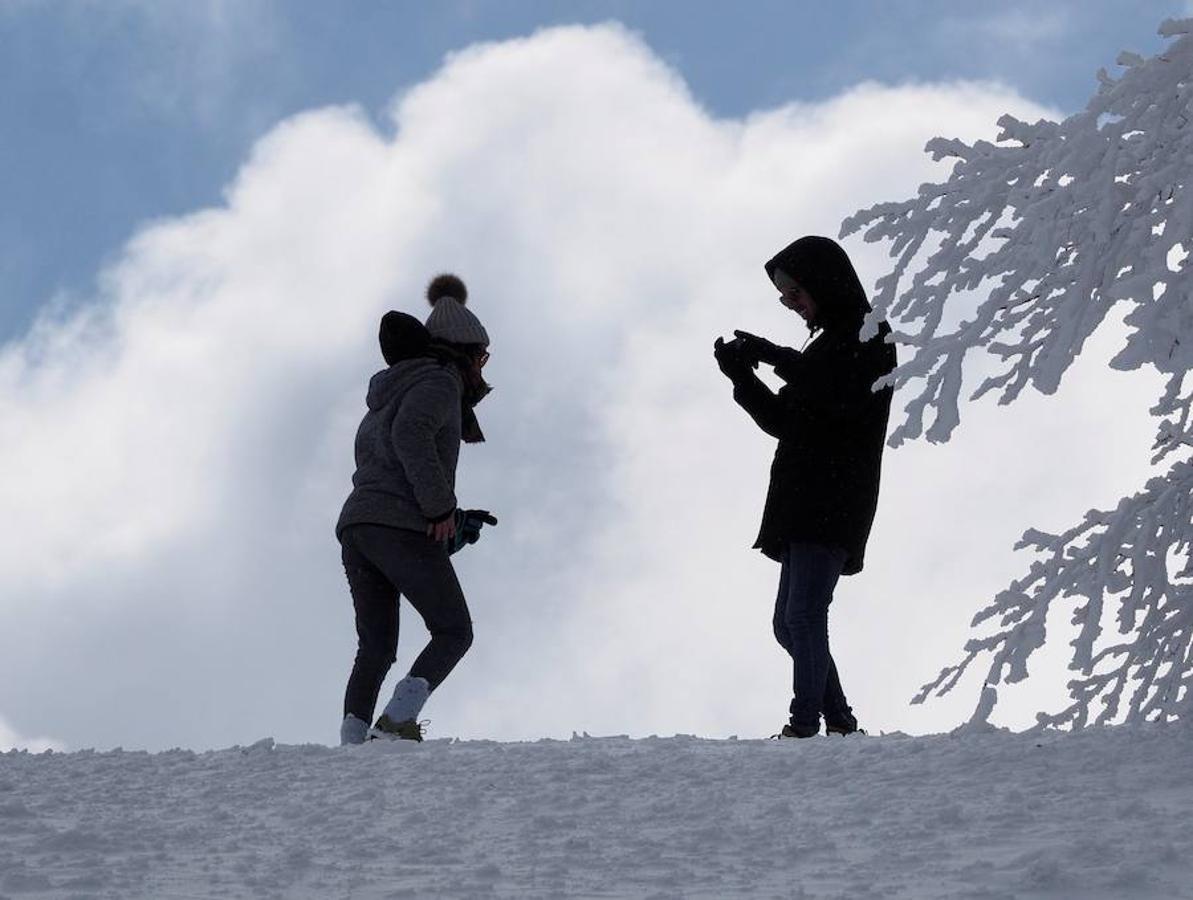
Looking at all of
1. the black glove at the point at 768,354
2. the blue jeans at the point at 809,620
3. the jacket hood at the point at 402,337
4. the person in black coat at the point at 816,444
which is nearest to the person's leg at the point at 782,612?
the person in black coat at the point at 816,444

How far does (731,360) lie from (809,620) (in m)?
1.24

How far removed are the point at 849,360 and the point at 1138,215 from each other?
79.3 inches

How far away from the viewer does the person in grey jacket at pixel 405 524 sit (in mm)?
6164

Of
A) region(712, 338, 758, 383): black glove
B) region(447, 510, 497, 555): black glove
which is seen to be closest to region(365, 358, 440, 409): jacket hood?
region(447, 510, 497, 555): black glove

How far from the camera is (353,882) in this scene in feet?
11.8

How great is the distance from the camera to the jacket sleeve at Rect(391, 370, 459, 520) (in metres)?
6.20

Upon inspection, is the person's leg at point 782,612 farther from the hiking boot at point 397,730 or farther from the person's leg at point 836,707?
the hiking boot at point 397,730

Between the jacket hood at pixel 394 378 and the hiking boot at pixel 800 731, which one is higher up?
the jacket hood at pixel 394 378

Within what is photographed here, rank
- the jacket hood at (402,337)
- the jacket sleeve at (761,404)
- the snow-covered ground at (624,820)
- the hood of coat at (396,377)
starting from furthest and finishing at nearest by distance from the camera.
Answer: the jacket hood at (402,337) < the hood of coat at (396,377) < the jacket sleeve at (761,404) < the snow-covered ground at (624,820)

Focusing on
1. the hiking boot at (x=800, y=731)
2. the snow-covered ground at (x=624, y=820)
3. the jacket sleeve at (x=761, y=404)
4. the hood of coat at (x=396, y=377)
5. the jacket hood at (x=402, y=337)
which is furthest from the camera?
the jacket hood at (x=402, y=337)

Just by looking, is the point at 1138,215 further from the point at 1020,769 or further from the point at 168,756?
the point at 168,756

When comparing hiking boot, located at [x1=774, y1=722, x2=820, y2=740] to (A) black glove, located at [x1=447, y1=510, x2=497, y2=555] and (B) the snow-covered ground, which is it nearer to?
(B) the snow-covered ground

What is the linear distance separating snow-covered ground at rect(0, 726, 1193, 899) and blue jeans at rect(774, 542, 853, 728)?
0.76 meters

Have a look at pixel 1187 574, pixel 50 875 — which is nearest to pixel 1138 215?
pixel 1187 574
